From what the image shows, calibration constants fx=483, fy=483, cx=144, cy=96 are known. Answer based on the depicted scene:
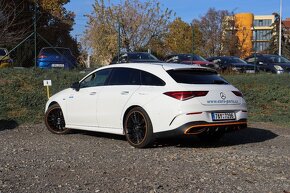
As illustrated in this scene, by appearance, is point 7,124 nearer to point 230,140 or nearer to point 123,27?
point 230,140

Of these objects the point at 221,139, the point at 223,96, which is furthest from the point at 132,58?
the point at 223,96

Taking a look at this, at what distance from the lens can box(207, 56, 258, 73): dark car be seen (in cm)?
2215

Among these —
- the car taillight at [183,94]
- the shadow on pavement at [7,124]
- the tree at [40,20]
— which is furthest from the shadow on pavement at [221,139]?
the tree at [40,20]

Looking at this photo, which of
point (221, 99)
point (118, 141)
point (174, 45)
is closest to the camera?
point (221, 99)

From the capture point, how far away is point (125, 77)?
9.63 meters

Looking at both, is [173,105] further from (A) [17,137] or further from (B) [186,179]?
(A) [17,137]

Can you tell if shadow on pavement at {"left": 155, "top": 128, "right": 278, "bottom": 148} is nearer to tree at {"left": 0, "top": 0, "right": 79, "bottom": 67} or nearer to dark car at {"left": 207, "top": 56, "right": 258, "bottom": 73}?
dark car at {"left": 207, "top": 56, "right": 258, "bottom": 73}

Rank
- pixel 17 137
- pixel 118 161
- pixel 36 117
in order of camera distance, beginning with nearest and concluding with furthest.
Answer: pixel 118 161
pixel 17 137
pixel 36 117

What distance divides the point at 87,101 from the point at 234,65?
48.3 feet

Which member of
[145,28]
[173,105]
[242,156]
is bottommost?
[242,156]

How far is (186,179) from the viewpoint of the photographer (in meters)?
6.38

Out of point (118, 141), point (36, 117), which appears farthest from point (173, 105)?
point (36, 117)

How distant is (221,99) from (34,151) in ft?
11.4

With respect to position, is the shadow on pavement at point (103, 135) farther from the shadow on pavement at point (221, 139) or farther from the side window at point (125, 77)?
the side window at point (125, 77)
